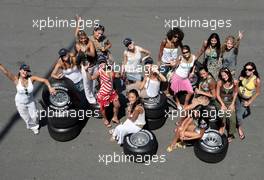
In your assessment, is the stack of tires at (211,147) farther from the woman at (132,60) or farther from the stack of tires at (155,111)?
the woman at (132,60)

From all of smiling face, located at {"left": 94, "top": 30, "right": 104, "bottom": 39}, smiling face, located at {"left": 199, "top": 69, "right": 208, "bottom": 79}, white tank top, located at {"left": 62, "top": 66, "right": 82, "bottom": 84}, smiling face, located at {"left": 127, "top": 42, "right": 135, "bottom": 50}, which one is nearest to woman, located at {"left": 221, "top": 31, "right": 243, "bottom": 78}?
smiling face, located at {"left": 199, "top": 69, "right": 208, "bottom": 79}

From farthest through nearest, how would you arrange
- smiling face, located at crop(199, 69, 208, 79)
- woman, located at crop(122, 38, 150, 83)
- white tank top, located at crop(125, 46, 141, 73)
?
white tank top, located at crop(125, 46, 141, 73) → woman, located at crop(122, 38, 150, 83) → smiling face, located at crop(199, 69, 208, 79)

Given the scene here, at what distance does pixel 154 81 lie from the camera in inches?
318

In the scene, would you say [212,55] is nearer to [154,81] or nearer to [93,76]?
[154,81]

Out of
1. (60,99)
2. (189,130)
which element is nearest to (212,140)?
(189,130)

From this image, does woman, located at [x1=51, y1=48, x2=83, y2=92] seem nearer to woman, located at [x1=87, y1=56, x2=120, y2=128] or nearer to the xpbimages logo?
woman, located at [x1=87, y1=56, x2=120, y2=128]

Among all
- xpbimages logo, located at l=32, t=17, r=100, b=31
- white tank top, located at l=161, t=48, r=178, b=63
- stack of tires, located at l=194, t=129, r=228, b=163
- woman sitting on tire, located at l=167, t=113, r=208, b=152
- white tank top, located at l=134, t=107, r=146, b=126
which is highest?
xpbimages logo, located at l=32, t=17, r=100, b=31

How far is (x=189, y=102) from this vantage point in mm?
8984

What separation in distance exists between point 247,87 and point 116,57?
4.59 metres

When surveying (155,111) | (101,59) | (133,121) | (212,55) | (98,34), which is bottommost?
(133,121)

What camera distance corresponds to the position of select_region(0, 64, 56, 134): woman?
7432mm

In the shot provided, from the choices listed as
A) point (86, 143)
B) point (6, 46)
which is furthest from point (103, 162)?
point (6, 46)

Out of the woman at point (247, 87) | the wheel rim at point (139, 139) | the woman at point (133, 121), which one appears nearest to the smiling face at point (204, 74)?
the woman at point (247, 87)

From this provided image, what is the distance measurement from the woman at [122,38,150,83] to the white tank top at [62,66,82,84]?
4.22 ft
